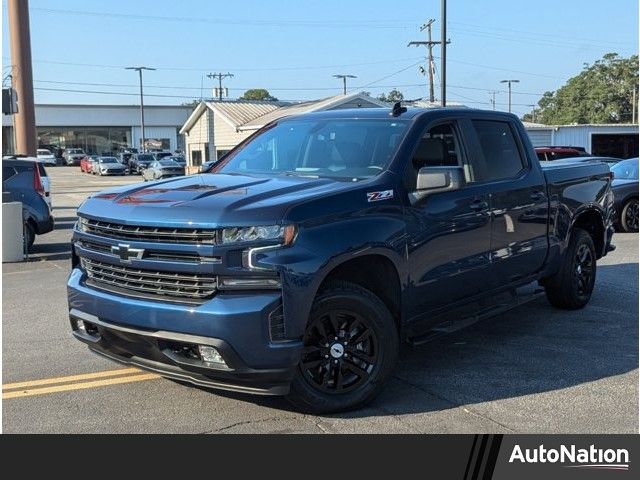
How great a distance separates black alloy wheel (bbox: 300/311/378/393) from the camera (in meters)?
4.31

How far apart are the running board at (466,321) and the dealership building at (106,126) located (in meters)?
81.2

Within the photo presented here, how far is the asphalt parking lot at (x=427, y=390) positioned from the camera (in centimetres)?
434

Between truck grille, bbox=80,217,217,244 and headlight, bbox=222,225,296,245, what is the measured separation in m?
0.08

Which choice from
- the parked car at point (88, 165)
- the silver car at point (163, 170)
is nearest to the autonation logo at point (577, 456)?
the silver car at point (163, 170)

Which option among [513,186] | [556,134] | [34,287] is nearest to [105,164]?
[556,134]

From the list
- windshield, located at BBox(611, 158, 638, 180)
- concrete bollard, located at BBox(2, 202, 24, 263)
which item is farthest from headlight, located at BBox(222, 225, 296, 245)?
windshield, located at BBox(611, 158, 638, 180)

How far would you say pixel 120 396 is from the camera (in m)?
4.84

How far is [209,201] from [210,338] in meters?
0.81

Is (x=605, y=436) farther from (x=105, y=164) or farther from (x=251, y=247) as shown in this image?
(x=105, y=164)

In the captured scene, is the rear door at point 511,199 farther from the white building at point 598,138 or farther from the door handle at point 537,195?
the white building at point 598,138

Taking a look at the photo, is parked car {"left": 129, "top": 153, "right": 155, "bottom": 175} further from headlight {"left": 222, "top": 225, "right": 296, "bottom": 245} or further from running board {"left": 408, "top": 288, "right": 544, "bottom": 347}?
headlight {"left": 222, "top": 225, "right": 296, "bottom": 245}

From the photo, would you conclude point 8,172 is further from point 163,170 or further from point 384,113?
point 163,170

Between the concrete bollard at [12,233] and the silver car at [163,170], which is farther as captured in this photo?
the silver car at [163,170]

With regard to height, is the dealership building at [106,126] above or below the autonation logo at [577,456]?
above
